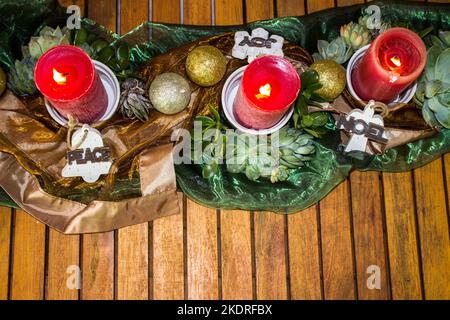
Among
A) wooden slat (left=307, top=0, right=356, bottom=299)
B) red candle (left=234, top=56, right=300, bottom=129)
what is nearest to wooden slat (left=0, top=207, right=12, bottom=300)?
red candle (left=234, top=56, right=300, bottom=129)

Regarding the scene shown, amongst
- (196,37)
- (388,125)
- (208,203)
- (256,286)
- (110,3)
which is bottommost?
(256,286)

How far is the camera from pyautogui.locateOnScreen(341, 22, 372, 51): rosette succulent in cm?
150

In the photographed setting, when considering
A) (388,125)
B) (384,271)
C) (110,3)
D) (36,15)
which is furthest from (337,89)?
(36,15)

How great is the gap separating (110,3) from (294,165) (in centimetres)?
75

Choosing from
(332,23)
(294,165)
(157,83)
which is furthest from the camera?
(332,23)

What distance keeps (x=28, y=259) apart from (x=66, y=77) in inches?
21.9

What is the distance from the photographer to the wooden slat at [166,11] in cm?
164

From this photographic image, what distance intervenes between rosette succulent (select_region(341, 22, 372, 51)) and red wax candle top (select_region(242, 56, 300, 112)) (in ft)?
1.02

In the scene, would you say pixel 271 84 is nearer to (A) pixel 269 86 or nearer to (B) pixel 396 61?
(A) pixel 269 86

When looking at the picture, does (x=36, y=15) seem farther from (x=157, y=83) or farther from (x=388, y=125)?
(x=388, y=125)

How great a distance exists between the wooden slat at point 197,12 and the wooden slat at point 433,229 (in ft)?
2.61

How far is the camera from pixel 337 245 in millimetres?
1534

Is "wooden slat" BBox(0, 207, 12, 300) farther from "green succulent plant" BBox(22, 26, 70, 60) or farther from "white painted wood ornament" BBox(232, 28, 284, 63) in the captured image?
"white painted wood ornament" BBox(232, 28, 284, 63)

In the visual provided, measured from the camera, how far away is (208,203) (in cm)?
150
